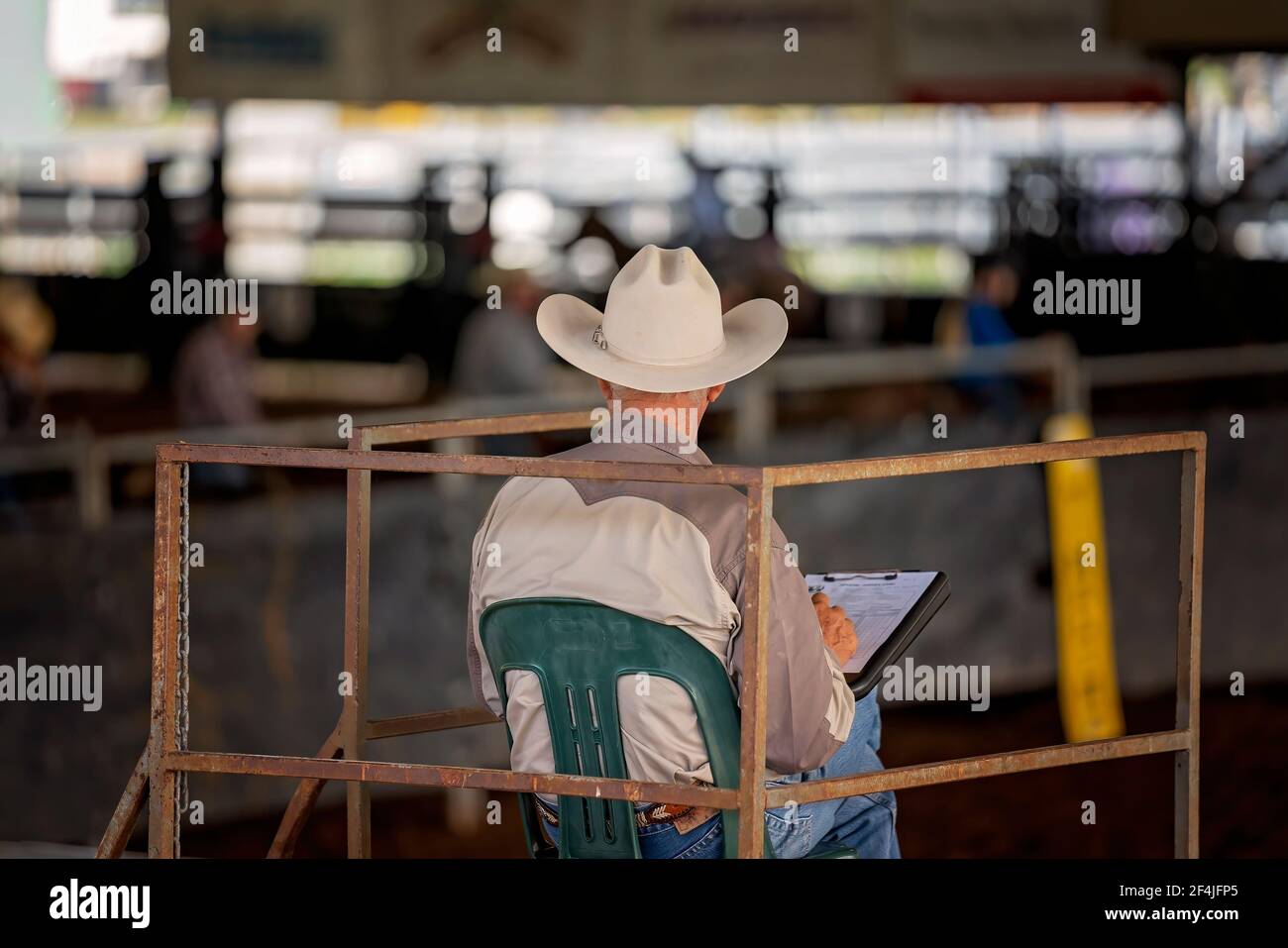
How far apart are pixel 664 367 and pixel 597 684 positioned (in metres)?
0.60

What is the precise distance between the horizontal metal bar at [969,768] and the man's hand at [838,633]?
0.85 ft

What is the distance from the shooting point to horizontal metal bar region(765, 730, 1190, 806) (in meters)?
2.94

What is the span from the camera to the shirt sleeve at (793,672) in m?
2.96

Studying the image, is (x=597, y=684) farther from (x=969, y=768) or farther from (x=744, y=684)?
(x=969, y=768)

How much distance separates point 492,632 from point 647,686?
0.31 metres

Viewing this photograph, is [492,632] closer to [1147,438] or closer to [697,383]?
[697,383]

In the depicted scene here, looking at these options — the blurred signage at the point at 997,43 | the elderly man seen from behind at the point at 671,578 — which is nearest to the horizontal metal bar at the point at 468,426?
the elderly man seen from behind at the point at 671,578

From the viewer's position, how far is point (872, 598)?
3414 millimetres

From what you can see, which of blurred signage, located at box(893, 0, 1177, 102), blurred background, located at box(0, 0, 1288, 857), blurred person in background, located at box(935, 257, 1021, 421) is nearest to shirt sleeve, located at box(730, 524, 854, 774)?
blurred background, located at box(0, 0, 1288, 857)

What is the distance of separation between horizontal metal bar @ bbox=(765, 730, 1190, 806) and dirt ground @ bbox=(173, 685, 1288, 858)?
4.36 m

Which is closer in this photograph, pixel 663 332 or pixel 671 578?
pixel 671 578

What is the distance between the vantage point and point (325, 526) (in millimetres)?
7352

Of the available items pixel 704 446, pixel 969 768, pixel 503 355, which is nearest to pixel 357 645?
pixel 969 768

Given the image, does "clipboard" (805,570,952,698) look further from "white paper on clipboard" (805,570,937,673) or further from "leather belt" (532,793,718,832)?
"leather belt" (532,793,718,832)
